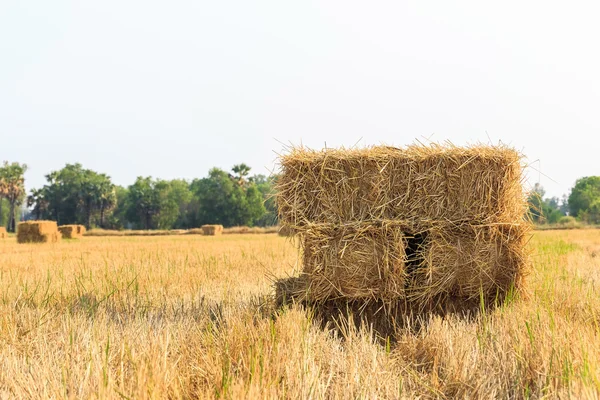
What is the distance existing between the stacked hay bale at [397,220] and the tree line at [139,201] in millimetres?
69138

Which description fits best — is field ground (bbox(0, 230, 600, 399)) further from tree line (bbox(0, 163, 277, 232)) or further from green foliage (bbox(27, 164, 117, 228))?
green foliage (bbox(27, 164, 117, 228))

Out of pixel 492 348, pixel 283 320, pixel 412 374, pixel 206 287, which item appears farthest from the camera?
pixel 206 287

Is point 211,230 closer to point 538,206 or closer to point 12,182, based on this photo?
point 538,206

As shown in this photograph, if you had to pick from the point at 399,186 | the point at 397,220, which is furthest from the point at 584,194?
the point at 397,220

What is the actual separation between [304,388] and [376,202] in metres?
2.84

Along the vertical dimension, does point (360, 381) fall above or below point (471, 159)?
below

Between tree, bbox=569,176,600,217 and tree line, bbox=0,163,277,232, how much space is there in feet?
182

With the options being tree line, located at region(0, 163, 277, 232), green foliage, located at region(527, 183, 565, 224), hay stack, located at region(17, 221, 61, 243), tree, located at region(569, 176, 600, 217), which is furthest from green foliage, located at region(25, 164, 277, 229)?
tree, located at region(569, 176, 600, 217)

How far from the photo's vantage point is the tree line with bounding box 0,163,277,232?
7538cm

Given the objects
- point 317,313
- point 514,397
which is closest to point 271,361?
point 514,397

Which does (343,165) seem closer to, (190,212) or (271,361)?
(271,361)

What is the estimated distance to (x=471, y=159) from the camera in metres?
5.89

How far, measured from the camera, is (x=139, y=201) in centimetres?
7906

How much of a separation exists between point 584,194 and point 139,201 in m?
73.0
